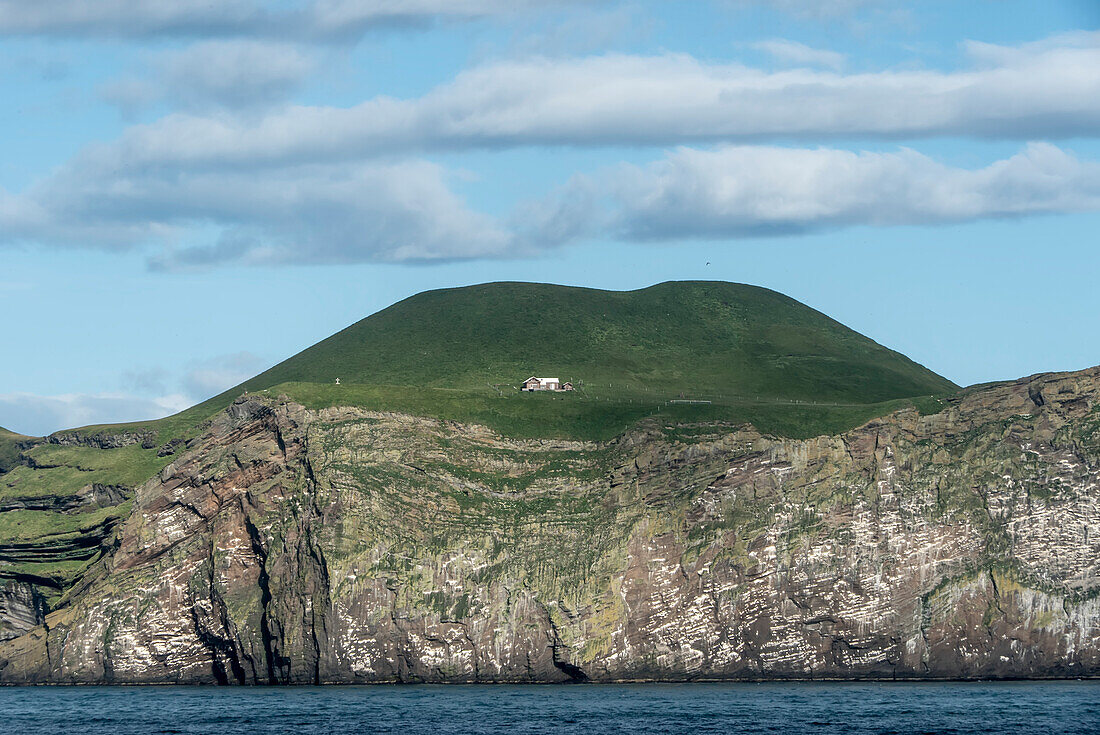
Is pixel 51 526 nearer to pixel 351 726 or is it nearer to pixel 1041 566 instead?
pixel 351 726

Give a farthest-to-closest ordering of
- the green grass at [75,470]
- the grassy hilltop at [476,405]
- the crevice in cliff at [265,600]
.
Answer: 1. the green grass at [75,470]
2. the grassy hilltop at [476,405]
3. the crevice in cliff at [265,600]

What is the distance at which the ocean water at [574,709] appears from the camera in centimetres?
9006

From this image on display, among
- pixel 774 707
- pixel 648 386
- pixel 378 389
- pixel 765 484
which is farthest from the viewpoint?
pixel 648 386

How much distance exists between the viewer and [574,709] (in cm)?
10081

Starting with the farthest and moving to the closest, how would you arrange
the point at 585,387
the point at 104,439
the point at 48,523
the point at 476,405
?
the point at 585,387 < the point at 104,439 < the point at 476,405 < the point at 48,523

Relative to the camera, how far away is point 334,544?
126125mm

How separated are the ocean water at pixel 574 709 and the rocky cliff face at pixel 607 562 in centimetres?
490

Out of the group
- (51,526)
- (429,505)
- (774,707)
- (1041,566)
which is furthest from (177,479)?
(1041,566)

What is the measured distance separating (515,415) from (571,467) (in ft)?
38.5

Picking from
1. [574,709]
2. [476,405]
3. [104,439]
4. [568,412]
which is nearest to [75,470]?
[104,439]

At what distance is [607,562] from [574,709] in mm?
29011

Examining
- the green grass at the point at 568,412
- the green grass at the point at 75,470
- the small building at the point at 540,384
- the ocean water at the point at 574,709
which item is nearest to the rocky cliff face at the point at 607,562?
the green grass at the point at 568,412

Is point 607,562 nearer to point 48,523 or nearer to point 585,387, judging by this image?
point 585,387

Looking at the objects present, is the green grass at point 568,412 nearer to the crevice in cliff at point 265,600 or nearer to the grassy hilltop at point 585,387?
the grassy hilltop at point 585,387
